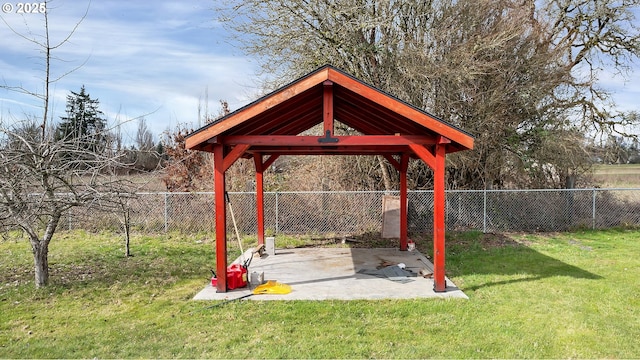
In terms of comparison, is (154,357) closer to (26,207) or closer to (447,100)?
(26,207)

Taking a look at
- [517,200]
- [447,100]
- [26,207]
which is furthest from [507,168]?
[26,207]

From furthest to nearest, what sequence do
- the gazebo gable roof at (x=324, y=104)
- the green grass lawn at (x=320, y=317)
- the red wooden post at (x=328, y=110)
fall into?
the red wooden post at (x=328, y=110)
the gazebo gable roof at (x=324, y=104)
the green grass lawn at (x=320, y=317)

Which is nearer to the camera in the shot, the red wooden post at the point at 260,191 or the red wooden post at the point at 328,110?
the red wooden post at the point at 328,110

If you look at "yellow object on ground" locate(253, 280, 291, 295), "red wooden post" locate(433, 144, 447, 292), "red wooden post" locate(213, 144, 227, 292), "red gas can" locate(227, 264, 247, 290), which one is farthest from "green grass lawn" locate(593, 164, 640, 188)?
"red wooden post" locate(213, 144, 227, 292)

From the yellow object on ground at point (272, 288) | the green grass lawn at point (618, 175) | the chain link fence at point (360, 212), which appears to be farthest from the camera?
the green grass lawn at point (618, 175)

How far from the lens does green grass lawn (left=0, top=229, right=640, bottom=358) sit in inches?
151

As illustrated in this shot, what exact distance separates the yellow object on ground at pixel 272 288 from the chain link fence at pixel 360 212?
4.74m

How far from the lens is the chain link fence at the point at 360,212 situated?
34.8ft

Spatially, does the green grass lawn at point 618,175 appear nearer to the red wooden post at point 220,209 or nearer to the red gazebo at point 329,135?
the red gazebo at point 329,135

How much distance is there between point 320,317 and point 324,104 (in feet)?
8.94

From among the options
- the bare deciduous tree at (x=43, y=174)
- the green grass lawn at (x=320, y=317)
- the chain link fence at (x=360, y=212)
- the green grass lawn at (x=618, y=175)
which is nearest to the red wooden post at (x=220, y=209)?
the green grass lawn at (x=320, y=317)

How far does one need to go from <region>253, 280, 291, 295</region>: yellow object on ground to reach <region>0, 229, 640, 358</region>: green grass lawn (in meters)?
0.40

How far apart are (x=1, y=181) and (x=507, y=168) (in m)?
11.3

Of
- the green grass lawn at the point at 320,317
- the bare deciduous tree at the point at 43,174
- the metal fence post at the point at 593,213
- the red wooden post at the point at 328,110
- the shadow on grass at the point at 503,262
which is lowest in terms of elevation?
the green grass lawn at the point at 320,317
